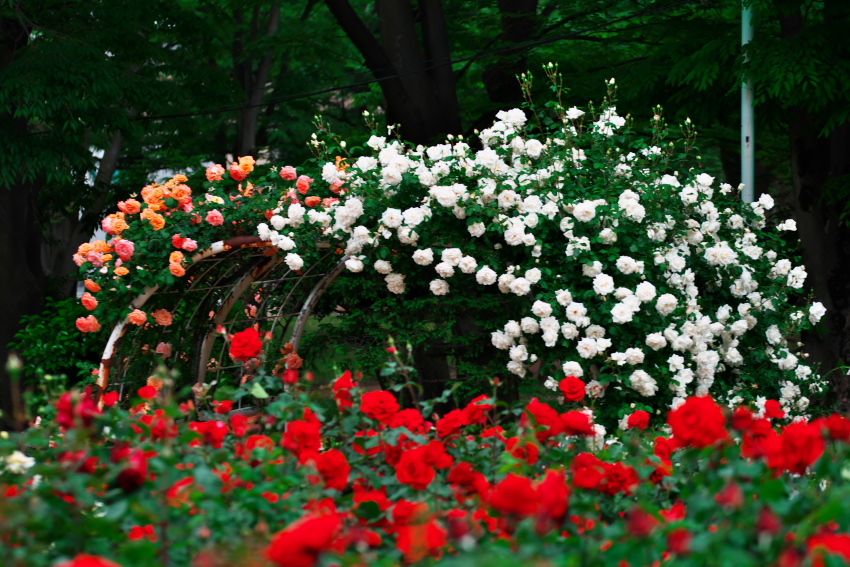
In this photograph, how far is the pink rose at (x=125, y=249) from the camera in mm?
5863

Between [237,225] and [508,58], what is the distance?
502cm

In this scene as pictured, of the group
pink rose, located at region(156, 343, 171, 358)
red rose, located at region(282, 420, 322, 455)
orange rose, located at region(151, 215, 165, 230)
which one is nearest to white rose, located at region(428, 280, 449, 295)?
orange rose, located at region(151, 215, 165, 230)

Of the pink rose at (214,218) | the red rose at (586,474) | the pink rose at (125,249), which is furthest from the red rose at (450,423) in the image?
the pink rose at (125,249)

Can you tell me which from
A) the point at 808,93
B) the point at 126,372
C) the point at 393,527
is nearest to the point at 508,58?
the point at 808,93

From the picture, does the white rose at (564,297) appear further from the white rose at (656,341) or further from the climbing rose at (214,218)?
the climbing rose at (214,218)

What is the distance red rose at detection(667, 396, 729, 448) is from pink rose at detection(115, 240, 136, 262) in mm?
4192

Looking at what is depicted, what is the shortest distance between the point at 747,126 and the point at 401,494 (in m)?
6.06

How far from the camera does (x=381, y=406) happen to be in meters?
3.12

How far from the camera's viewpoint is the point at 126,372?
6.68m

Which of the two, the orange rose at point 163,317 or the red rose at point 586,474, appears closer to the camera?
the red rose at point 586,474

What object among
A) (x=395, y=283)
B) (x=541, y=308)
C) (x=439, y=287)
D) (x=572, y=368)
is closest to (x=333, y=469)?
(x=572, y=368)

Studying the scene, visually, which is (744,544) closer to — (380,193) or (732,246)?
(380,193)

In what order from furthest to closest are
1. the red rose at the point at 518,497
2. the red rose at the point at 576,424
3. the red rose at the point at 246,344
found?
the red rose at the point at 246,344, the red rose at the point at 576,424, the red rose at the point at 518,497

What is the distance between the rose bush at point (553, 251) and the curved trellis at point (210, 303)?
148 mm
